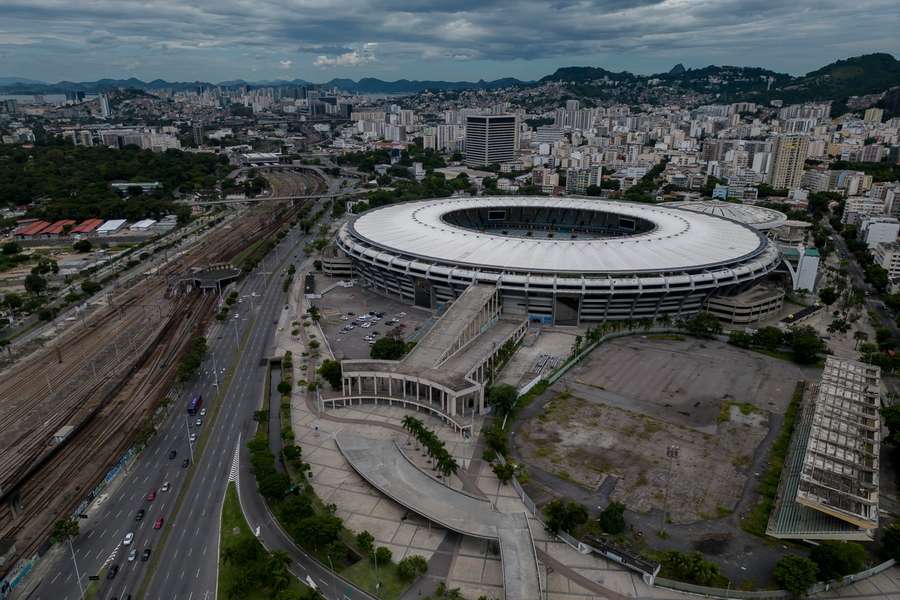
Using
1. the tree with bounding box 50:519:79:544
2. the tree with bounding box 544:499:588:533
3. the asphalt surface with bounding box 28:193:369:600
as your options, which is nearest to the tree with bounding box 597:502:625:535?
the tree with bounding box 544:499:588:533

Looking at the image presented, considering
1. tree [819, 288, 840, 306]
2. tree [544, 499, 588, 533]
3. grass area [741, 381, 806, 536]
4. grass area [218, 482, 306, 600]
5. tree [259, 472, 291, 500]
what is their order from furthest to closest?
1. tree [819, 288, 840, 306]
2. tree [259, 472, 291, 500]
3. grass area [741, 381, 806, 536]
4. tree [544, 499, 588, 533]
5. grass area [218, 482, 306, 600]

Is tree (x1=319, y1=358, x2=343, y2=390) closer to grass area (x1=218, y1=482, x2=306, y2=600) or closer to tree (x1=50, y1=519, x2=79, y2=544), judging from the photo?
grass area (x1=218, y1=482, x2=306, y2=600)

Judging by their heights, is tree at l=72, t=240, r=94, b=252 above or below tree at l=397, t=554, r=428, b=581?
above

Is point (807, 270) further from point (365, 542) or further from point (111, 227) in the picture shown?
point (111, 227)

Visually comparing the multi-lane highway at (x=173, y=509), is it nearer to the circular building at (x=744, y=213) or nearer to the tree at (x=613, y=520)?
the tree at (x=613, y=520)

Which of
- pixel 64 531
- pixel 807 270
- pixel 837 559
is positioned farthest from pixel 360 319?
pixel 807 270

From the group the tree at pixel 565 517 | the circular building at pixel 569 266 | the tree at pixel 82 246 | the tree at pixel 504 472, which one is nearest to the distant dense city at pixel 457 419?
the tree at pixel 504 472
